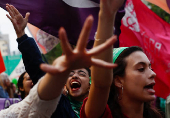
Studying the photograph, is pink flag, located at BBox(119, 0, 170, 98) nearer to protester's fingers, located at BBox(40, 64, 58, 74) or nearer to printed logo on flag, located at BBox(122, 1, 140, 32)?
printed logo on flag, located at BBox(122, 1, 140, 32)

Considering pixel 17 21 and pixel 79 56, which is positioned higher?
pixel 17 21

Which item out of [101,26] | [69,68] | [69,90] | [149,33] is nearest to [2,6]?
[69,90]

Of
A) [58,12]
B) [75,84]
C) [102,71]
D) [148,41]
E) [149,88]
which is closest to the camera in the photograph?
[102,71]

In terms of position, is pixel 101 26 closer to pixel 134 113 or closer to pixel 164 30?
pixel 134 113

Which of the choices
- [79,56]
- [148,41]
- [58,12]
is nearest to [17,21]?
[58,12]

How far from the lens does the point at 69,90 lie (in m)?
2.69

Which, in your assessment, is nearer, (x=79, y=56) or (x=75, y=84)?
(x=79, y=56)

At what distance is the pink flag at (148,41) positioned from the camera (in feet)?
13.2

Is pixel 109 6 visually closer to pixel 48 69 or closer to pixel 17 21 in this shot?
pixel 48 69

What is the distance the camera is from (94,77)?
1.39m

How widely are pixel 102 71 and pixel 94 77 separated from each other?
0.24 feet

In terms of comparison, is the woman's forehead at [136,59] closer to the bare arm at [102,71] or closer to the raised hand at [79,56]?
the bare arm at [102,71]

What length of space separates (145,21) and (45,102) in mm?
3531

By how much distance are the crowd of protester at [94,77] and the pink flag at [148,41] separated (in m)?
2.15
